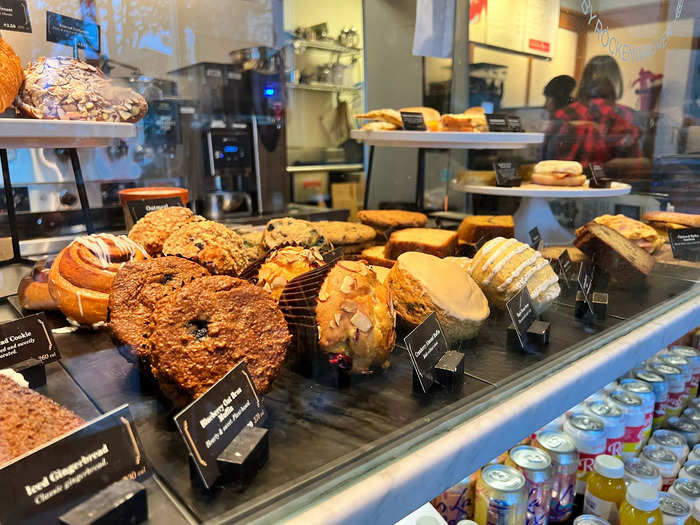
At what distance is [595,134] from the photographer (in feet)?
7.64

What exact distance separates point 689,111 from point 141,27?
3.11 m

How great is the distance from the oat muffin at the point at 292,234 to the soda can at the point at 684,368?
1318mm

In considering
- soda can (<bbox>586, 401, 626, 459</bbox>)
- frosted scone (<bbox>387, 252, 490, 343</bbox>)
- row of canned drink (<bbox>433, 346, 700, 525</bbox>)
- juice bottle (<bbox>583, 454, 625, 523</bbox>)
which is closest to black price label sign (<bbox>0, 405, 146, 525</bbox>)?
frosted scone (<bbox>387, 252, 490, 343</bbox>)

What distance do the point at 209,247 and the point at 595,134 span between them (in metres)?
1.85

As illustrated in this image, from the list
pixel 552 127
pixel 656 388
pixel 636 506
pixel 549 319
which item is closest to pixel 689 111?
pixel 552 127

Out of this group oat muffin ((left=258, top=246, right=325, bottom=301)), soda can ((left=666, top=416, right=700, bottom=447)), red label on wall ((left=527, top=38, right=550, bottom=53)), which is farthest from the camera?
red label on wall ((left=527, top=38, right=550, bottom=53))

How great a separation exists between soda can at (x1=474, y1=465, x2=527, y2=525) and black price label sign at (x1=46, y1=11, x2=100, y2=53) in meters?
1.89

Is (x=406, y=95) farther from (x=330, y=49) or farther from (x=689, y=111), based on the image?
(x=689, y=111)

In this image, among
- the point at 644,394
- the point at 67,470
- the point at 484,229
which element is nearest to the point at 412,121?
the point at 484,229

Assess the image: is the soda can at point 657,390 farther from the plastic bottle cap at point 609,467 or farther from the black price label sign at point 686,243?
the plastic bottle cap at point 609,467

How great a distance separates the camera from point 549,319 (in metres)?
1.36

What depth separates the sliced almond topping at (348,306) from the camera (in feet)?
3.16

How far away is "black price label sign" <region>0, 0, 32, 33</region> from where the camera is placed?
1745mm

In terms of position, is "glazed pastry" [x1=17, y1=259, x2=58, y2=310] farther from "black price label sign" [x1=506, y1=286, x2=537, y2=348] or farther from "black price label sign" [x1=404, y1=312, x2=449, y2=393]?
"black price label sign" [x1=506, y1=286, x2=537, y2=348]
